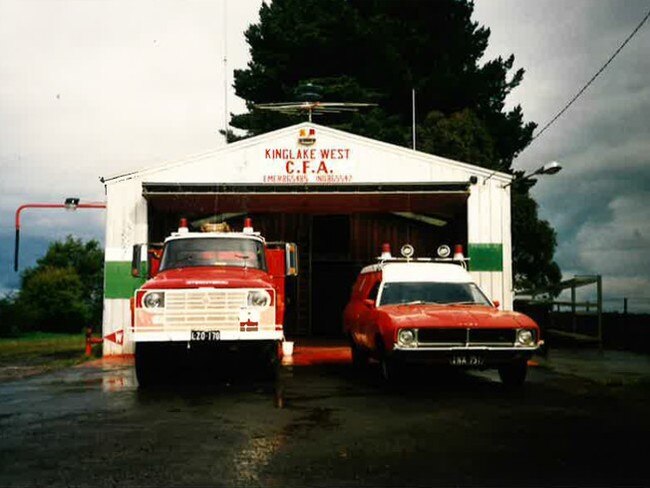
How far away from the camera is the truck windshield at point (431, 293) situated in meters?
12.2

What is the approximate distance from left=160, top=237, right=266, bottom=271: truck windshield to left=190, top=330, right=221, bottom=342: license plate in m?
1.99

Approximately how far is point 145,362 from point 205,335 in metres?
1.15

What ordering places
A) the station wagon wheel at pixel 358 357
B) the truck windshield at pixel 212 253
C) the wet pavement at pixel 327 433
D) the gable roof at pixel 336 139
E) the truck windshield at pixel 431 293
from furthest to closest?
the gable roof at pixel 336 139
the station wagon wheel at pixel 358 357
the truck windshield at pixel 212 253
the truck windshield at pixel 431 293
the wet pavement at pixel 327 433

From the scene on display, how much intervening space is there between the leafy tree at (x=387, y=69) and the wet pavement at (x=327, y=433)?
23784 mm

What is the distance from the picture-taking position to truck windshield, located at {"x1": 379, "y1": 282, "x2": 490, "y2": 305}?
12.2 meters

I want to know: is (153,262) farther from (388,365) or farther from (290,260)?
(388,365)

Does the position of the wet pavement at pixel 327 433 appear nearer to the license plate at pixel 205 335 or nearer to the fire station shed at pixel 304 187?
the license plate at pixel 205 335

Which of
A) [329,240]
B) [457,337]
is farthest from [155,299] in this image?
[329,240]

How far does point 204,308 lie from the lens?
36.5 ft

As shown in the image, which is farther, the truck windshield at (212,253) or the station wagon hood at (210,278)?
the truck windshield at (212,253)

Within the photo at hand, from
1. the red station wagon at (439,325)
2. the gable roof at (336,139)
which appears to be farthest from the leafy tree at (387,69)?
the red station wagon at (439,325)

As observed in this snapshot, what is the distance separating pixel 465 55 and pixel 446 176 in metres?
22.2

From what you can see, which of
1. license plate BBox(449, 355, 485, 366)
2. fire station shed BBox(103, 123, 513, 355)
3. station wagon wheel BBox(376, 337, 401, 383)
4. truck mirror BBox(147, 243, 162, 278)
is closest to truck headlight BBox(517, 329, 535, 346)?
license plate BBox(449, 355, 485, 366)

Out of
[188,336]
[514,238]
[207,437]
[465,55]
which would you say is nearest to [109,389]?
[188,336]
